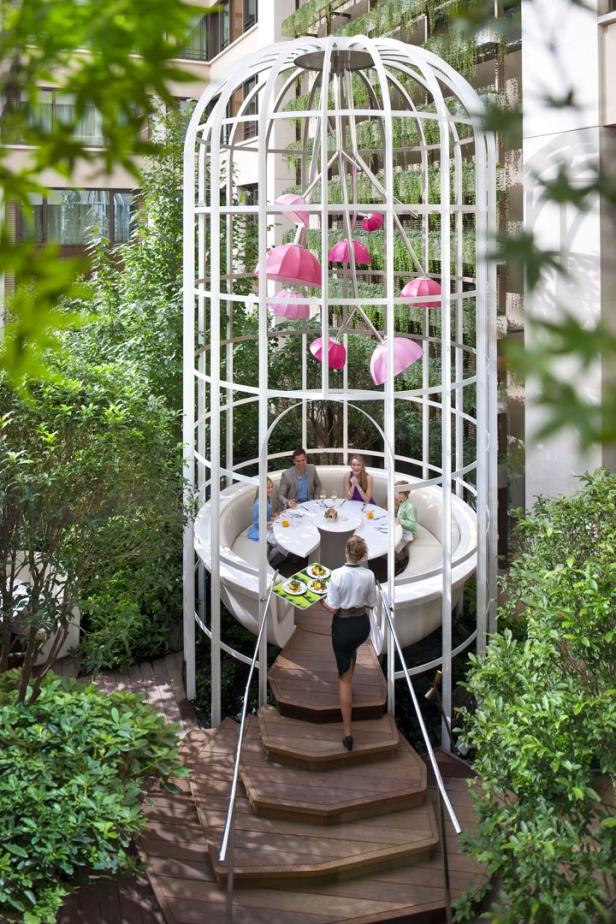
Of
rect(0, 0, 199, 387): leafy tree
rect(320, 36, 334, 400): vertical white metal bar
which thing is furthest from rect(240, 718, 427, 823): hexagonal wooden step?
rect(0, 0, 199, 387): leafy tree

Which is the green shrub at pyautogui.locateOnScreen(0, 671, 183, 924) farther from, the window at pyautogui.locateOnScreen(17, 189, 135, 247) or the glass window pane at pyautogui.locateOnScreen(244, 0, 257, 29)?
the window at pyautogui.locateOnScreen(17, 189, 135, 247)

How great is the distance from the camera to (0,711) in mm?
6289

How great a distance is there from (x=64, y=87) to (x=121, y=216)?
74.0ft

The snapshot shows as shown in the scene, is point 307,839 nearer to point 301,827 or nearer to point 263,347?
point 301,827

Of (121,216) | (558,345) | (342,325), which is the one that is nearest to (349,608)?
(342,325)

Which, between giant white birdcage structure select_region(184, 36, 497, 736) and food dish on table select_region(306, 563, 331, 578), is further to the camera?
food dish on table select_region(306, 563, 331, 578)

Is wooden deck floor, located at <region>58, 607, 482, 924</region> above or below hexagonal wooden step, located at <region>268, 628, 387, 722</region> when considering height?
below

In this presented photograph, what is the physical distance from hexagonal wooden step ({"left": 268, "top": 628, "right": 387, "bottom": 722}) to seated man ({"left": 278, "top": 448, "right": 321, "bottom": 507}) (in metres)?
2.28

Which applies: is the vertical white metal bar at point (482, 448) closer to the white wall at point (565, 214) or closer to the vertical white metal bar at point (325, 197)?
the white wall at point (565, 214)

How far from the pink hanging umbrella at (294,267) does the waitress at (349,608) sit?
2.17 meters

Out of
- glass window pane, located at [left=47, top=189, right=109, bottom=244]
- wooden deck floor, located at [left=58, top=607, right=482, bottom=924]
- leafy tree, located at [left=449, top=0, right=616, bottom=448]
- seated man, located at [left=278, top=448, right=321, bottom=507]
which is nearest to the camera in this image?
leafy tree, located at [left=449, top=0, right=616, bottom=448]

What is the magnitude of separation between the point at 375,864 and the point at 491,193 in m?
5.01

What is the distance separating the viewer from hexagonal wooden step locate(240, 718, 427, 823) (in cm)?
675

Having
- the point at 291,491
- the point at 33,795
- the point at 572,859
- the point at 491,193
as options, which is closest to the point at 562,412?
the point at 572,859
